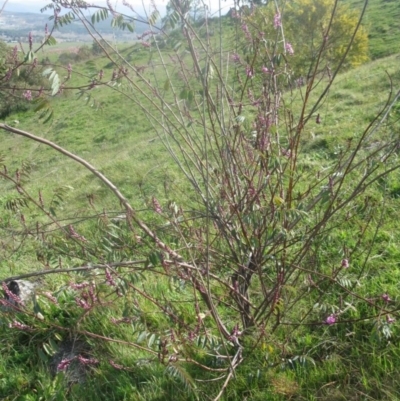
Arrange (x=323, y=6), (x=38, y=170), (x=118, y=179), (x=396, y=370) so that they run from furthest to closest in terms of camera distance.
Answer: (x=323, y=6)
(x=38, y=170)
(x=118, y=179)
(x=396, y=370)

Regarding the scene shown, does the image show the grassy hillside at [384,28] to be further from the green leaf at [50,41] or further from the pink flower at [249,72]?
the green leaf at [50,41]

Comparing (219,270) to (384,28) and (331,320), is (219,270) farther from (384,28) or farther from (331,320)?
(384,28)

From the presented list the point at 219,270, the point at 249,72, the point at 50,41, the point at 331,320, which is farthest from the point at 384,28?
the point at 50,41

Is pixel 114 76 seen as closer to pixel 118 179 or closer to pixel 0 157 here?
pixel 0 157

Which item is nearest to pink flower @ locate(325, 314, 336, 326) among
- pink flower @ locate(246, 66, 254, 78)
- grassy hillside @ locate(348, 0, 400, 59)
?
pink flower @ locate(246, 66, 254, 78)

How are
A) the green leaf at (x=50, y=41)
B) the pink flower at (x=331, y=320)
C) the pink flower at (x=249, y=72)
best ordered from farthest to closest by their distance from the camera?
the pink flower at (x=249, y=72) < the pink flower at (x=331, y=320) < the green leaf at (x=50, y=41)

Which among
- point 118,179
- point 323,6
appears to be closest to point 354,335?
point 118,179

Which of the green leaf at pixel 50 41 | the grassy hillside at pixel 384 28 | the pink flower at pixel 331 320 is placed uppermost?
the green leaf at pixel 50 41

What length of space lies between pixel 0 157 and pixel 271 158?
1199mm

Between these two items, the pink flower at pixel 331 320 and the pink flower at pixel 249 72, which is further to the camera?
the pink flower at pixel 249 72

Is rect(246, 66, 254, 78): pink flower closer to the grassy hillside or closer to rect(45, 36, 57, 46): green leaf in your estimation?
rect(45, 36, 57, 46): green leaf

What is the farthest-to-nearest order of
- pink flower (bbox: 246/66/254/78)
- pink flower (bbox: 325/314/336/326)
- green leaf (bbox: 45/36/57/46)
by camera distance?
pink flower (bbox: 246/66/254/78) < pink flower (bbox: 325/314/336/326) < green leaf (bbox: 45/36/57/46)

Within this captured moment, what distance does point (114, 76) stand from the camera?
246 cm

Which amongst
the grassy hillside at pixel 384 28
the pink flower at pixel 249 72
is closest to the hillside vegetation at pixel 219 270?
the pink flower at pixel 249 72
